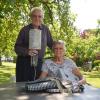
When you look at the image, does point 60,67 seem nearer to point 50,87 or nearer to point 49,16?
point 50,87

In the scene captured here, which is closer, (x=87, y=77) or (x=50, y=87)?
(x=50, y=87)

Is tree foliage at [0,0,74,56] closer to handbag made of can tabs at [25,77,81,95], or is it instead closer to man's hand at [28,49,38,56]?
man's hand at [28,49,38,56]

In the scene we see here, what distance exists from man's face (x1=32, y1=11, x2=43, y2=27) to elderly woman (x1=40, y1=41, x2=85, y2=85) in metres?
0.50


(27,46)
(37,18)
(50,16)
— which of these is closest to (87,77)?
(50,16)

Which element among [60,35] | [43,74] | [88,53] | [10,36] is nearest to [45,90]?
[43,74]

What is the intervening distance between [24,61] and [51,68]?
2.41 ft

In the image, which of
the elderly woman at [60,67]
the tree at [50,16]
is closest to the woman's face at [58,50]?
the elderly woman at [60,67]

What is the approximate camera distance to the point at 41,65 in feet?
19.2

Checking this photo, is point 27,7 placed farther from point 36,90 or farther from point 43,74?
point 36,90

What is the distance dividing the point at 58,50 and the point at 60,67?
0.22 m

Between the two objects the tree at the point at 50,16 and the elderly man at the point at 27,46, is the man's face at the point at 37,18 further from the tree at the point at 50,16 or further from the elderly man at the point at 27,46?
the tree at the point at 50,16

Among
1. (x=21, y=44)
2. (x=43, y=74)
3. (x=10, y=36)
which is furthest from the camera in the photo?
(x=10, y=36)

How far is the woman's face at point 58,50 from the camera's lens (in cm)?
521

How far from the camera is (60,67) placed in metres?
5.29
